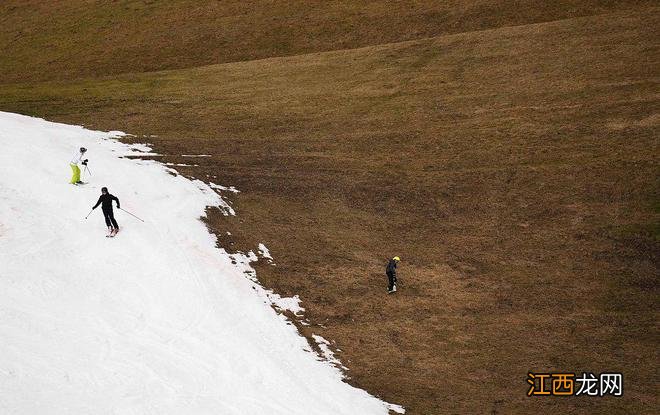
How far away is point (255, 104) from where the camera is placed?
4722cm

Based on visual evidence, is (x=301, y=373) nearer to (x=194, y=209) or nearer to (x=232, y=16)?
(x=194, y=209)

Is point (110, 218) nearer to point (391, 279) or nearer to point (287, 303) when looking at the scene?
point (287, 303)

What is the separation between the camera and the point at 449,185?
35469 mm

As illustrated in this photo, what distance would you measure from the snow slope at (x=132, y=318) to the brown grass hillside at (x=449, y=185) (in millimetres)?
1743

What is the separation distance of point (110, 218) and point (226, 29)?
133 feet

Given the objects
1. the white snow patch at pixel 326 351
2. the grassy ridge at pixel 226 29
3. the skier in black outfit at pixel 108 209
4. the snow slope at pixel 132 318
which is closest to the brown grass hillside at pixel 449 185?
the white snow patch at pixel 326 351

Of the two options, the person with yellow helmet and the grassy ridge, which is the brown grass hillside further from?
the grassy ridge

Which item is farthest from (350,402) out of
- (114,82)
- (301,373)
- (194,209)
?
(114,82)

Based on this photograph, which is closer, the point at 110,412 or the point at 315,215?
the point at 110,412

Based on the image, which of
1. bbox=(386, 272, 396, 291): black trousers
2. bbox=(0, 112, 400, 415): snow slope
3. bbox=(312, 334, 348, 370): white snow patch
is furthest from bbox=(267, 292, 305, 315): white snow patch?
bbox=(386, 272, 396, 291): black trousers

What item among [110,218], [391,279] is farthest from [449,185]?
[110,218]

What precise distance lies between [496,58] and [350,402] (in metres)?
36.8

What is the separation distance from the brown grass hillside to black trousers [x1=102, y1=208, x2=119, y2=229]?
4.50 metres

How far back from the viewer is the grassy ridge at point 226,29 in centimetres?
5622
